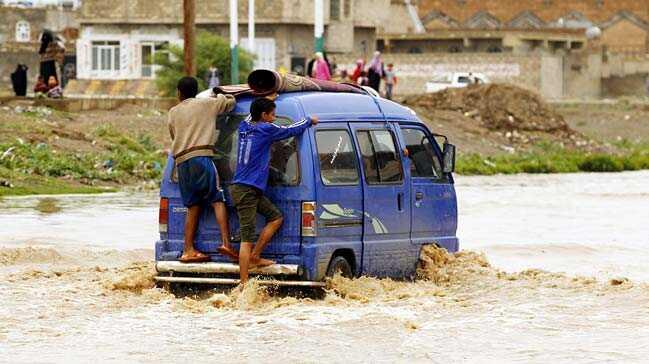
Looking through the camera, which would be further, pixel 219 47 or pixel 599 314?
pixel 219 47

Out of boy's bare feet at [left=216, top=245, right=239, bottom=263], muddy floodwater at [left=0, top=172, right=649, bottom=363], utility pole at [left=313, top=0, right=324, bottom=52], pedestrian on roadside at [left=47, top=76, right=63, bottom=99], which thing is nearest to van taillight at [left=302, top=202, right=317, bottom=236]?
muddy floodwater at [left=0, top=172, right=649, bottom=363]

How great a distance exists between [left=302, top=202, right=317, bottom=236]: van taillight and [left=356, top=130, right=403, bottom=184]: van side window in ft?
2.97

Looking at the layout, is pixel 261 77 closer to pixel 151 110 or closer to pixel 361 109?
pixel 361 109

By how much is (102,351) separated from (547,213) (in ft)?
54.9

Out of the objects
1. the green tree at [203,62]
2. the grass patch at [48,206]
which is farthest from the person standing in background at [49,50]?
the green tree at [203,62]

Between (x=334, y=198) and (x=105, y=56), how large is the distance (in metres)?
61.3

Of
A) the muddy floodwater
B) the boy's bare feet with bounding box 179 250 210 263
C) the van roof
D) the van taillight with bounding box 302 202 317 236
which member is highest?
the van roof

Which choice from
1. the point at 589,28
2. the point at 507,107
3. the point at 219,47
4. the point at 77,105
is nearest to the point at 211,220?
the point at 77,105

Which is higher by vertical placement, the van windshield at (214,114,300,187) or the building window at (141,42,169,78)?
the van windshield at (214,114,300,187)

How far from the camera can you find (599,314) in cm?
1420

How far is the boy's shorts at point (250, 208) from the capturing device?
13852mm

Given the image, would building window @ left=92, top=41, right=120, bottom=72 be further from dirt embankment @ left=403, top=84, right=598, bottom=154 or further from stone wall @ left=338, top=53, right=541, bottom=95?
dirt embankment @ left=403, top=84, right=598, bottom=154

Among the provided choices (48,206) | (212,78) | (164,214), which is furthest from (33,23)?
(164,214)

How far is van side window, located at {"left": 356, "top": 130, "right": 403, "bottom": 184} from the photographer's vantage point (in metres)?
14.8
